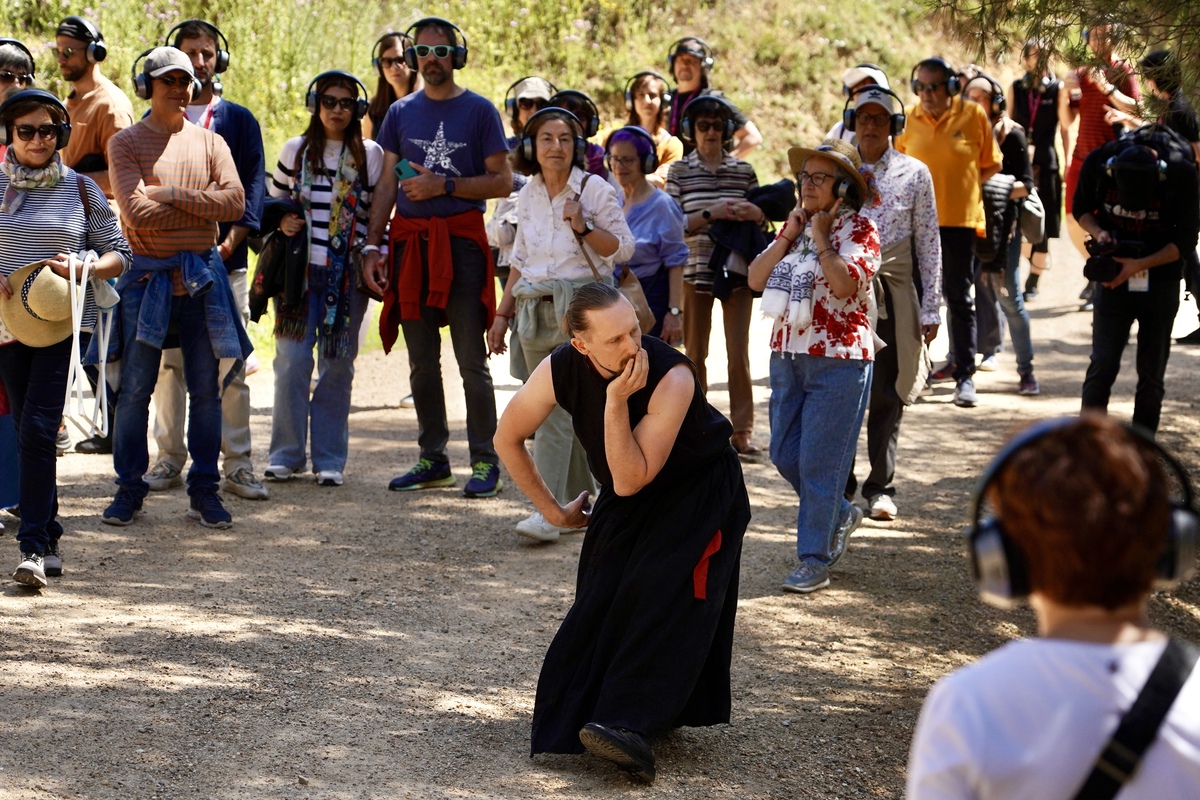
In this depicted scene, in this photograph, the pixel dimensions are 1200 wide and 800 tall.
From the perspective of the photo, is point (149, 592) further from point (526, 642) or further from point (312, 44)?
point (312, 44)

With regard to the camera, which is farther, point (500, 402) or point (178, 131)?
point (500, 402)

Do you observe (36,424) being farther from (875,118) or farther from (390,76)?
(390,76)

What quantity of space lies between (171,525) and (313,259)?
5.60ft

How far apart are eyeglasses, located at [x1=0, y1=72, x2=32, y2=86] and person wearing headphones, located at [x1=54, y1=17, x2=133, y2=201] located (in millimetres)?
285

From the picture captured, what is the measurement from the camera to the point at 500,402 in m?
10.5

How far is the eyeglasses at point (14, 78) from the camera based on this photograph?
8.20 m

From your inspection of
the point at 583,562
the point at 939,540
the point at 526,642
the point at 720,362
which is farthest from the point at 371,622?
the point at 720,362

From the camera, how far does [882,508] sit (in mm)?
7926

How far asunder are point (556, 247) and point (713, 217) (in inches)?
63.7

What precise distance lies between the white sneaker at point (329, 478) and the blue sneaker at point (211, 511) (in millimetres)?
971

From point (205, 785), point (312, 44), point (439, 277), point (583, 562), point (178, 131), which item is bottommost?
point (205, 785)

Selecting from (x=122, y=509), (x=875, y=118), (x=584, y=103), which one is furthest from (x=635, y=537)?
(x=584, y=103)

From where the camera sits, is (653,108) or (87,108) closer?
(87,108)

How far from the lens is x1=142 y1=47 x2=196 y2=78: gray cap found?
23.0ft
